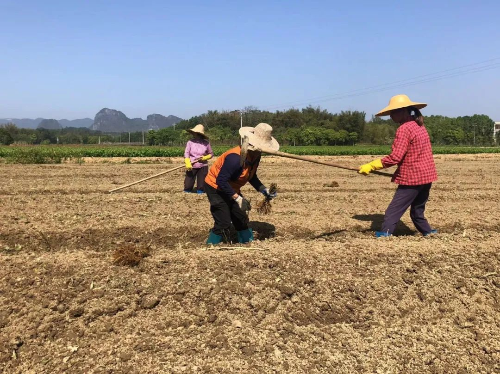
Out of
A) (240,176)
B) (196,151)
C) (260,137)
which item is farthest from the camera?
(196,151)

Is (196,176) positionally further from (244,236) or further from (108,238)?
(244,236)

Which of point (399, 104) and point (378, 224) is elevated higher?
point (399, 104)

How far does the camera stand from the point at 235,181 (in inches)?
173

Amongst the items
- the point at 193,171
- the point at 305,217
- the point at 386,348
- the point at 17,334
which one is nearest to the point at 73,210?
the point at 193,171

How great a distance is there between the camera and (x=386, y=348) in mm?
2680

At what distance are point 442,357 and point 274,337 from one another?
1099 mm

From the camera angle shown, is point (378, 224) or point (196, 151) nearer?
point (378, 224)

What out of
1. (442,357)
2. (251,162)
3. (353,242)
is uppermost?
(251,162)

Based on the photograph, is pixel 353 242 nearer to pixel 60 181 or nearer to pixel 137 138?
pixel 60 181

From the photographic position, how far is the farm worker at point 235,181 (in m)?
4.09

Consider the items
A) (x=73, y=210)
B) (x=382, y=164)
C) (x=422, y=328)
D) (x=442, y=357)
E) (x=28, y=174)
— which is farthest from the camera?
(x=28, y=174)

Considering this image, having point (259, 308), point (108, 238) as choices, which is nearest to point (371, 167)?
point (259, 308)

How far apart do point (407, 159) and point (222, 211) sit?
2.21 metres

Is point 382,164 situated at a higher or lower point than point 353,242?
higher
